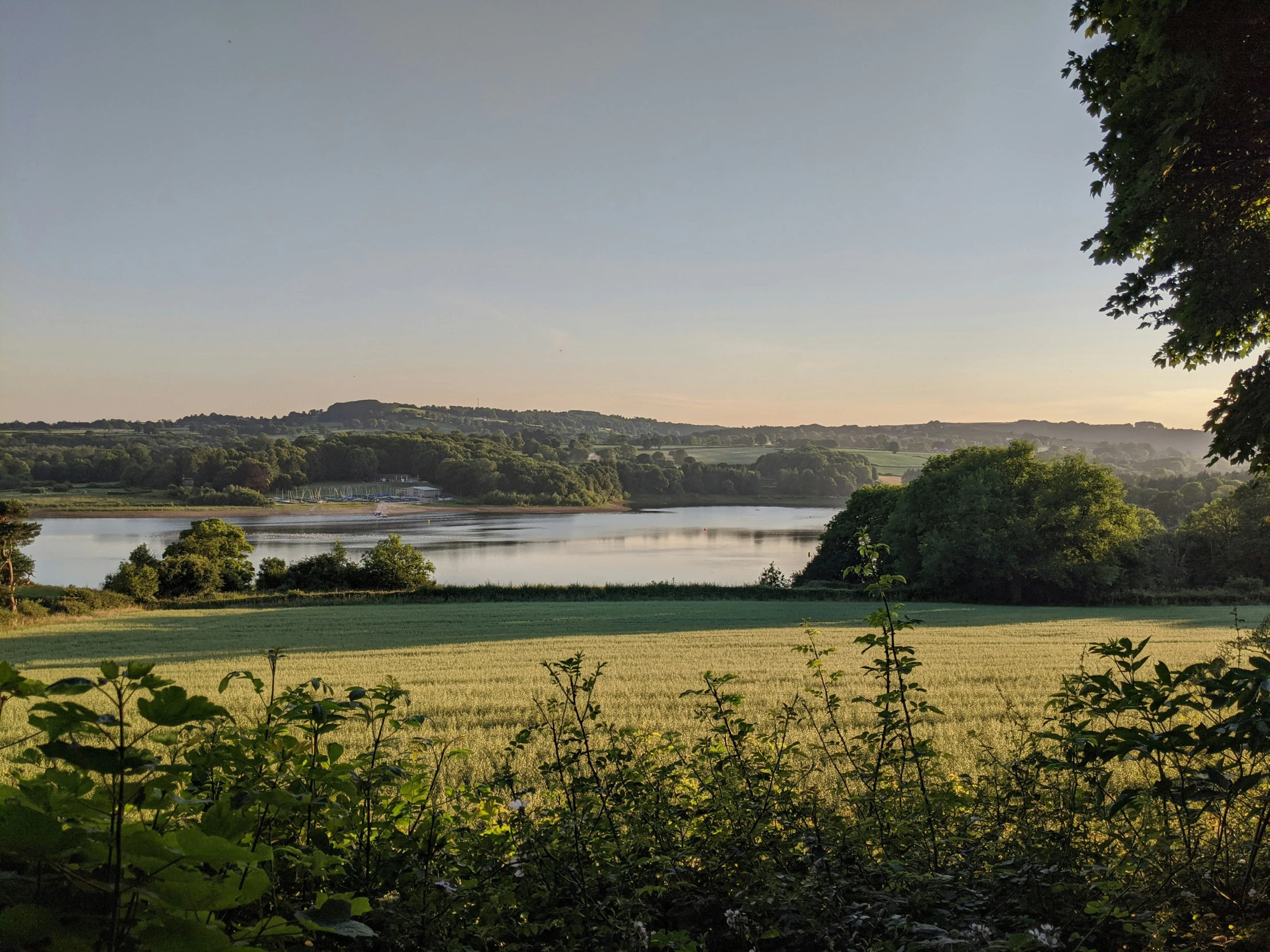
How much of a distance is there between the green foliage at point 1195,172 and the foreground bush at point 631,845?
373 cm

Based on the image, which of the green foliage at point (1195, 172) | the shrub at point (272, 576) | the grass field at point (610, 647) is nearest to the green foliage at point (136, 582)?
the shrub at point (272, 576)

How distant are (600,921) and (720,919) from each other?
607mm

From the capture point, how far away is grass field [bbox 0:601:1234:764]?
12.2 metres

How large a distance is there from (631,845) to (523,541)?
7587 cm

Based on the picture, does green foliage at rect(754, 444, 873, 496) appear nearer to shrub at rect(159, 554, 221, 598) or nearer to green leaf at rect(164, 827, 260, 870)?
shrub at rect(159, 554, 221, 598)

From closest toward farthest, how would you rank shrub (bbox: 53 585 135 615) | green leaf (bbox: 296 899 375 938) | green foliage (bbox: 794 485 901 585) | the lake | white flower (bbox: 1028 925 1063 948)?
green leaf (bbox: 296 899 375 938), white flower (bbox: 1028 925 1063 948), shrub (bbox: 53 585 135 615), green foliage (bbox: 794 485 901 585), the lake

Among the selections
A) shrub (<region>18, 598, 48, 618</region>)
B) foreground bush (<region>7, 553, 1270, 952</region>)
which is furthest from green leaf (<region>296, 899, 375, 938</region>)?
shrub (<region>18, 598, 48, 618</region>)

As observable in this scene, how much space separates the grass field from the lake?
1559cm

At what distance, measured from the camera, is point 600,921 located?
2883 millimetres

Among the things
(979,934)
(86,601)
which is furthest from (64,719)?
(86,601)

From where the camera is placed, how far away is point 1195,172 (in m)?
6.04

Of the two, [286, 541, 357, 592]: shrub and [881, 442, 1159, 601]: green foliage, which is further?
[286, 541, 357, 592]: shrub

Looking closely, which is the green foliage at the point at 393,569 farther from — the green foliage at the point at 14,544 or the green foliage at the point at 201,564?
the green foliage at the point at 14,544

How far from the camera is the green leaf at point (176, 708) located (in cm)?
114
